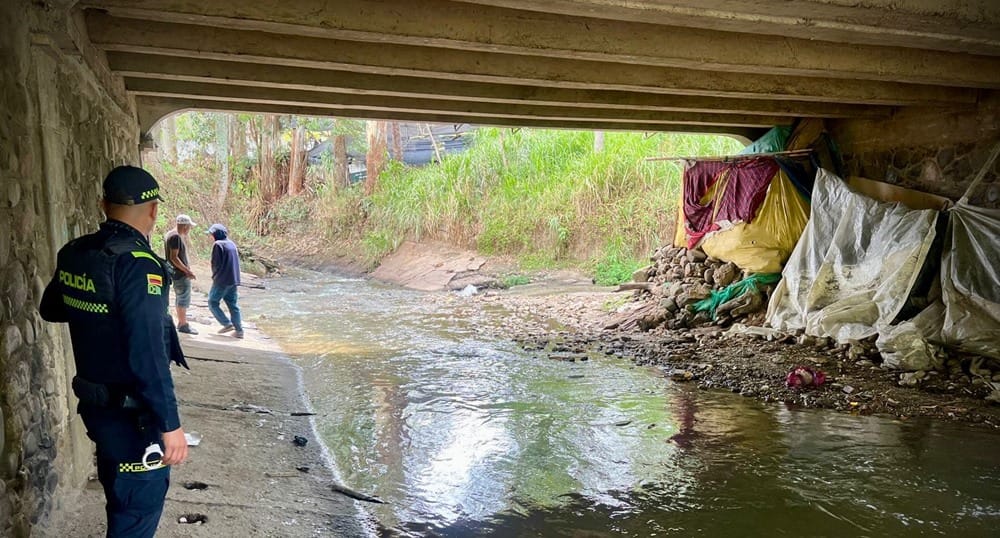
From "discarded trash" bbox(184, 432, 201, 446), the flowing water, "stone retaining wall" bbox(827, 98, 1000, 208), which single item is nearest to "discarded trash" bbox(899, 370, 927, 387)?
the flowing water

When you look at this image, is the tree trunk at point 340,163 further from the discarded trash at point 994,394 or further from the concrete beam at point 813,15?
the discarded trash at point 994,394

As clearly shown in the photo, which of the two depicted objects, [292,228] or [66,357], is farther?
[292,228]

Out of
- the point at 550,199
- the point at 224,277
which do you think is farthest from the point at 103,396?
the point at 550,199

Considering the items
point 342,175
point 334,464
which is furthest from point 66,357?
point 342,175

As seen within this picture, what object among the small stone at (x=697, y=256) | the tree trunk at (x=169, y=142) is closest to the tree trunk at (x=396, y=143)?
the tree trunk at (x=169, y=142)

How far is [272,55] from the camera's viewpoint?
Result: 187 inches

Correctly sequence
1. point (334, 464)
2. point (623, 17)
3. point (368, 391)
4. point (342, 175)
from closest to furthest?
point (623, 17) < point (334, 464) < point (368, 391) < point (342, 175)

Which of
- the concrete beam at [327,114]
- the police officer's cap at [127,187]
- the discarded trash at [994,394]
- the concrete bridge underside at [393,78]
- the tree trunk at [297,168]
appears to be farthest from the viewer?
the tree trunk at [297,168]

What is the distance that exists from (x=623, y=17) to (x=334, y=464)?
11.8 ft

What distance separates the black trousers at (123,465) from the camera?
234cm

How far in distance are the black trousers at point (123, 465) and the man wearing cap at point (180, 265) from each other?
582cm

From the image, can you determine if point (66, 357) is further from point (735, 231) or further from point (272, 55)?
point (735, 231)

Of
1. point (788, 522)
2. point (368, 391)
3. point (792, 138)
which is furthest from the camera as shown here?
point (792, 138)

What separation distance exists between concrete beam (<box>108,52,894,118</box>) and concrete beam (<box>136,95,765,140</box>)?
112 cm
